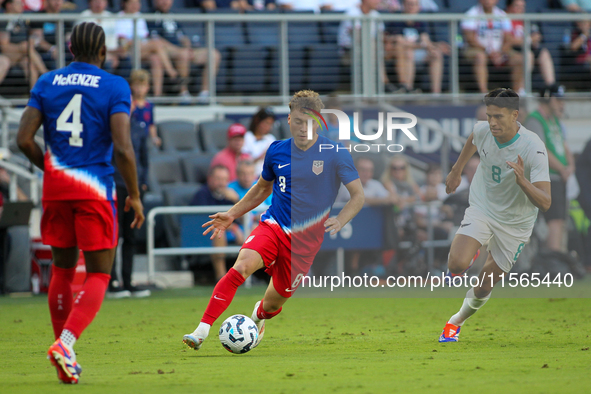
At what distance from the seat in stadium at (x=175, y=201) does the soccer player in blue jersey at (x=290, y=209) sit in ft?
18.5

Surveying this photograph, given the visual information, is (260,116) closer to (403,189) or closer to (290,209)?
(403,189)

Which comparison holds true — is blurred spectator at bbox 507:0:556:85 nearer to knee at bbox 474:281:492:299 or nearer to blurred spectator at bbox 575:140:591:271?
blurred spectator at bbox 575:140:591:271

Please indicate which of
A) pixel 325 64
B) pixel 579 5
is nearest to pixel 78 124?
pixel 325 64

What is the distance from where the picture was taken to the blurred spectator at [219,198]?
1197cm

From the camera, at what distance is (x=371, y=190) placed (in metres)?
9.87

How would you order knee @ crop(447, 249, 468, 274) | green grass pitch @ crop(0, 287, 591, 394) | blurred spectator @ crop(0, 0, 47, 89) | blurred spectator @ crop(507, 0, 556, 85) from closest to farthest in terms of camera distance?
green grass pitch @ crop(0, 287, 591, 394) < knee @ crop(447, 249, 468, 274) < blurred spectator @ crop(0, 0, 47, 89) < blurred spectator @ crop(507, 0, 556, 85)

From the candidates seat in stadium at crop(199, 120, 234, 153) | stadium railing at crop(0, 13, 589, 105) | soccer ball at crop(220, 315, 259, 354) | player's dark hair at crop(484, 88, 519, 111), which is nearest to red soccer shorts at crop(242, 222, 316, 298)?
soccer ball at crop(220, 315, 259, 354)

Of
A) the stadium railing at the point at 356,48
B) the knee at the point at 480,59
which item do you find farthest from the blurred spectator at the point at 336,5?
the knee at the point at 480,59

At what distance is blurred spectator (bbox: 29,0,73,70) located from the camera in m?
14.0

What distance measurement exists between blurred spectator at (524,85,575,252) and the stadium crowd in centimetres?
411

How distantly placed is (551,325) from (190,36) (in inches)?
365

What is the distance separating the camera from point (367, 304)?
10.4 m

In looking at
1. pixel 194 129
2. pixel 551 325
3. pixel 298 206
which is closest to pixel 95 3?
pixel 194 129

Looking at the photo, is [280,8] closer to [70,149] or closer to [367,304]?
[367,304]
